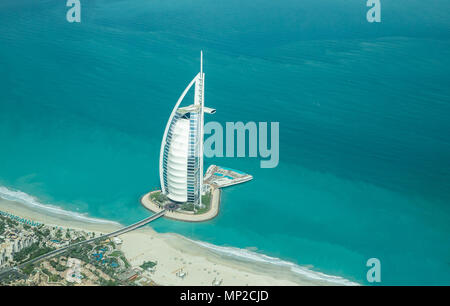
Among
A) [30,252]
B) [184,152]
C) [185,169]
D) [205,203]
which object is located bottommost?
[30,252]

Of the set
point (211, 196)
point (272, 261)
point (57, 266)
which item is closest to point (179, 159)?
point (211, 196)

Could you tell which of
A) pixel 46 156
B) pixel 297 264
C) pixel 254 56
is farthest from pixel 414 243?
pixel 254 56

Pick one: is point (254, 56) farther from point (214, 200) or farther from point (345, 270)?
point (345, 270)

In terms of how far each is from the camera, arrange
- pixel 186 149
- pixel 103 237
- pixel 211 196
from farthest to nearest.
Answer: pixel 211 196
pixel 186 149
pixel 103 237

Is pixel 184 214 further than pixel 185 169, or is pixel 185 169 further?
pixel 184 214

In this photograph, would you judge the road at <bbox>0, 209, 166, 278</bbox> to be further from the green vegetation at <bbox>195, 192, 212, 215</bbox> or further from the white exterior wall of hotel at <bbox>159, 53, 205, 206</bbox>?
the green vegetation at <bbox>195, 192, 212, 215</bbox>

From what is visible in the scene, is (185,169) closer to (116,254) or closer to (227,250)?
(227,250)
